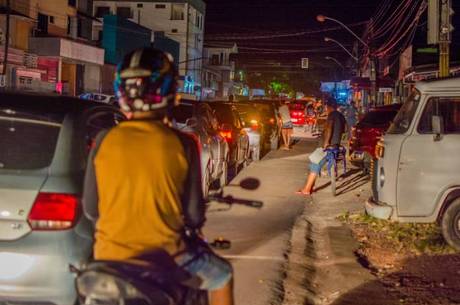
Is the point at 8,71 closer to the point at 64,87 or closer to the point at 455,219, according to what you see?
the point at 64,87

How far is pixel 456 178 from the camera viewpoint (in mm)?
8438

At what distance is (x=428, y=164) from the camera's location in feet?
28.0

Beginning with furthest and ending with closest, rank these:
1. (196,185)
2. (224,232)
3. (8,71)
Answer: (8,71)
(224,232)
(196,185)

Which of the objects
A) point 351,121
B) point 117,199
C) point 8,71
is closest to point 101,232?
point 117,199

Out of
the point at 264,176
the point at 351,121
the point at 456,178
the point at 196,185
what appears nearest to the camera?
the point at 196,185

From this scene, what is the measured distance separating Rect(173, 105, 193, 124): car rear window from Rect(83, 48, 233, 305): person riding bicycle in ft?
32.8

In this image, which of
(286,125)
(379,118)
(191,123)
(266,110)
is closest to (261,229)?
(191,123)

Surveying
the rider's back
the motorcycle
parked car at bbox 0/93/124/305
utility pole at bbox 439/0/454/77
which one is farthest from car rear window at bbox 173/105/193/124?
the motorcycle

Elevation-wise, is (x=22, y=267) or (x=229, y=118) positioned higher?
(x=229, y=118)

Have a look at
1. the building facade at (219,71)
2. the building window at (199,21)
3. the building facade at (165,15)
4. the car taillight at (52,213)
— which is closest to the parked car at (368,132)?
the car taillight at (52,213)

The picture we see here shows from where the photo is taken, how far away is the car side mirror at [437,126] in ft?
27.4

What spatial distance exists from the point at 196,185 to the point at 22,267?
5.80 feet

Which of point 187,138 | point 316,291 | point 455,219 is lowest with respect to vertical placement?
point 316,291

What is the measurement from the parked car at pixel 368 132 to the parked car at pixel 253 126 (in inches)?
149
